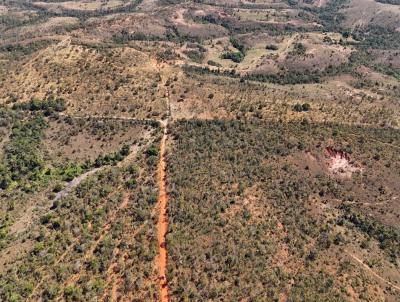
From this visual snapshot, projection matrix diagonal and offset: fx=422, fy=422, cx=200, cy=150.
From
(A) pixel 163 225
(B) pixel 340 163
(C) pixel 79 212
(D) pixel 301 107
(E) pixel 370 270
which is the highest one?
(D) pixel 301 107

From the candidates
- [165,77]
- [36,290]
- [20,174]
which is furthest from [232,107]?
[36,290]

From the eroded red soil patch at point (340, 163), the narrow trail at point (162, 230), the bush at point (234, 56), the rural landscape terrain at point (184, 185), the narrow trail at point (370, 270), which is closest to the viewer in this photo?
the narrow trail at point (162, 230)

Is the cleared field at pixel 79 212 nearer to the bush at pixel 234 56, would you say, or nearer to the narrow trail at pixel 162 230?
the narrow trail at pixel 162 230

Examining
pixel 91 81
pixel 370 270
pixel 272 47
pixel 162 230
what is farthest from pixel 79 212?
pixel 272 47

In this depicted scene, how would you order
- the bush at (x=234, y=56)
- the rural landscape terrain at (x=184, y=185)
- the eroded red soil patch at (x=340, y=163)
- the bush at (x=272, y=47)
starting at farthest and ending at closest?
the bush at (x=272, y=47), the bush at (x=234, y=56), the eroded red soil patch at (x=340, y=163), the rural landscape terrain at (x=184, y=185)

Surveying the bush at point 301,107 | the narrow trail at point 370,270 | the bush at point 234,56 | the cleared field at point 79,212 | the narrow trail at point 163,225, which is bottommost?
the bush at point 234,56

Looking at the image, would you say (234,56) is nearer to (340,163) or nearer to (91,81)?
(91,81)

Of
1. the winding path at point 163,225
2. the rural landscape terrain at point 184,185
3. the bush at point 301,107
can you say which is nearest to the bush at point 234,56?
the rural landscape terrain at point 184,185

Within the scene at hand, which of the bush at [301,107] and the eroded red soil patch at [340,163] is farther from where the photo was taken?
the bush at [301,107]
